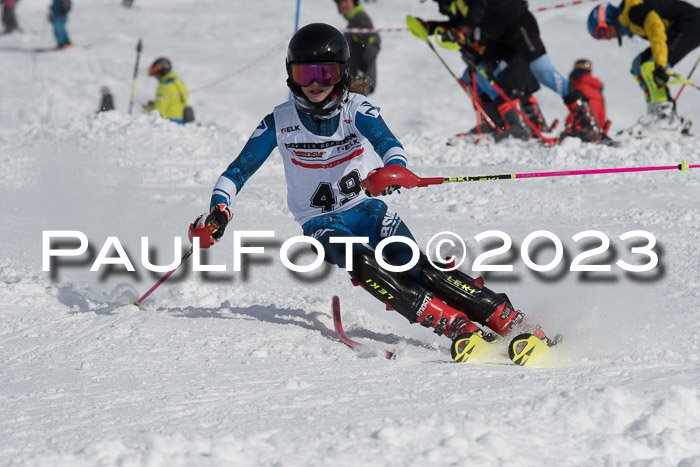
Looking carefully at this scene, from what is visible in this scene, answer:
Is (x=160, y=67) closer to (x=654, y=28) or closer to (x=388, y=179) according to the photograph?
(x=654, y=28)

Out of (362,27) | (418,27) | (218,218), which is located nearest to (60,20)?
(362,27)

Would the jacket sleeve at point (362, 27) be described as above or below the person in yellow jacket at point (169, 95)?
above

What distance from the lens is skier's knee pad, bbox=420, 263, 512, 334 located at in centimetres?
407

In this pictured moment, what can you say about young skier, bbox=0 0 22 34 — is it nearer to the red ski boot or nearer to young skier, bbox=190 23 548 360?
young skier, bbox=190 23 548 360

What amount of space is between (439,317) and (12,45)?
19.7 meters

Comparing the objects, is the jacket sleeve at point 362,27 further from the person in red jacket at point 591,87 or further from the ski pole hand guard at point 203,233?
the ski pole hand guard at point 203,233

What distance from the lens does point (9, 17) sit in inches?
856

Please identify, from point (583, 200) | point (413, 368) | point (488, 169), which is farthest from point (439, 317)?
point (488, 169)

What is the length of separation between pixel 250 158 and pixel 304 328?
3.31 feet

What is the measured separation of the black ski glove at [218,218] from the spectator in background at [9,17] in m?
20.2

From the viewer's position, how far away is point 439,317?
3988 millimetres

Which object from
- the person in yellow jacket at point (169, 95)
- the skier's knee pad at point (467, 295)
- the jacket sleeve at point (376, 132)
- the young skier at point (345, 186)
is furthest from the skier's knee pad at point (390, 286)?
the person in yellow jacket at point (169, 95)

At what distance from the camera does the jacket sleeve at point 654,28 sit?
8.29 meters

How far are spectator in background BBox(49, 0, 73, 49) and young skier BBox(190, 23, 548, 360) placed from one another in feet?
53.6
